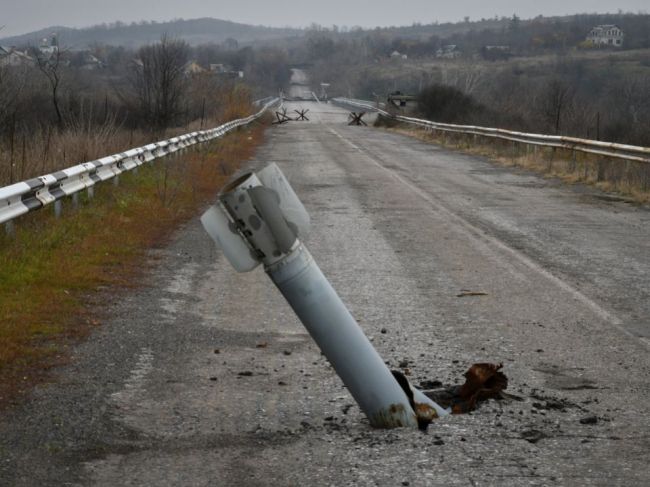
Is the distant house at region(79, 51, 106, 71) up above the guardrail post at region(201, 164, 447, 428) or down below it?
below

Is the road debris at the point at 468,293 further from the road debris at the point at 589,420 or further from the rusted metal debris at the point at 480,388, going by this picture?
the road debris at the point at 589,420

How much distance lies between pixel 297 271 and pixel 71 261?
18.2 feet

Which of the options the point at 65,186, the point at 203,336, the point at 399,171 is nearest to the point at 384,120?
the point at 399,171

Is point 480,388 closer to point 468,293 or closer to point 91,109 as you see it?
point 468,293

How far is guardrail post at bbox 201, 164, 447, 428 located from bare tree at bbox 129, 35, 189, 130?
26.9 m

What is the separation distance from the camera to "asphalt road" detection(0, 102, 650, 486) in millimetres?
4543

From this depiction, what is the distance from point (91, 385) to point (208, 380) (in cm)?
67

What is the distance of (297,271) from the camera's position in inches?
184

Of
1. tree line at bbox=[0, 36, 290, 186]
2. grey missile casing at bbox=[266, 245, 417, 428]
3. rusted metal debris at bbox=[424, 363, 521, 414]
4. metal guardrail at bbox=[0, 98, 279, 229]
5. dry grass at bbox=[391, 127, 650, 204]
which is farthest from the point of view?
dry grass at bbox=[391, 127, 650, 204]

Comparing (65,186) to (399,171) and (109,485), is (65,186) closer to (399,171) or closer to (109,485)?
(109,485)

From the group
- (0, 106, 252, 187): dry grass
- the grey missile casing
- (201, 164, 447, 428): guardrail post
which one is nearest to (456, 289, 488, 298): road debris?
(201, 164, 447, 428): guardrail post

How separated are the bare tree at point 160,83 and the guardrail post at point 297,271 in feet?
88.3

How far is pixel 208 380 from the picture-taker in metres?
6.05

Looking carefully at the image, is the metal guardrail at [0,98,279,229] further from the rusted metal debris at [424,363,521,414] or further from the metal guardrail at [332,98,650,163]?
the metal guardrail at [332,98,650,163]
